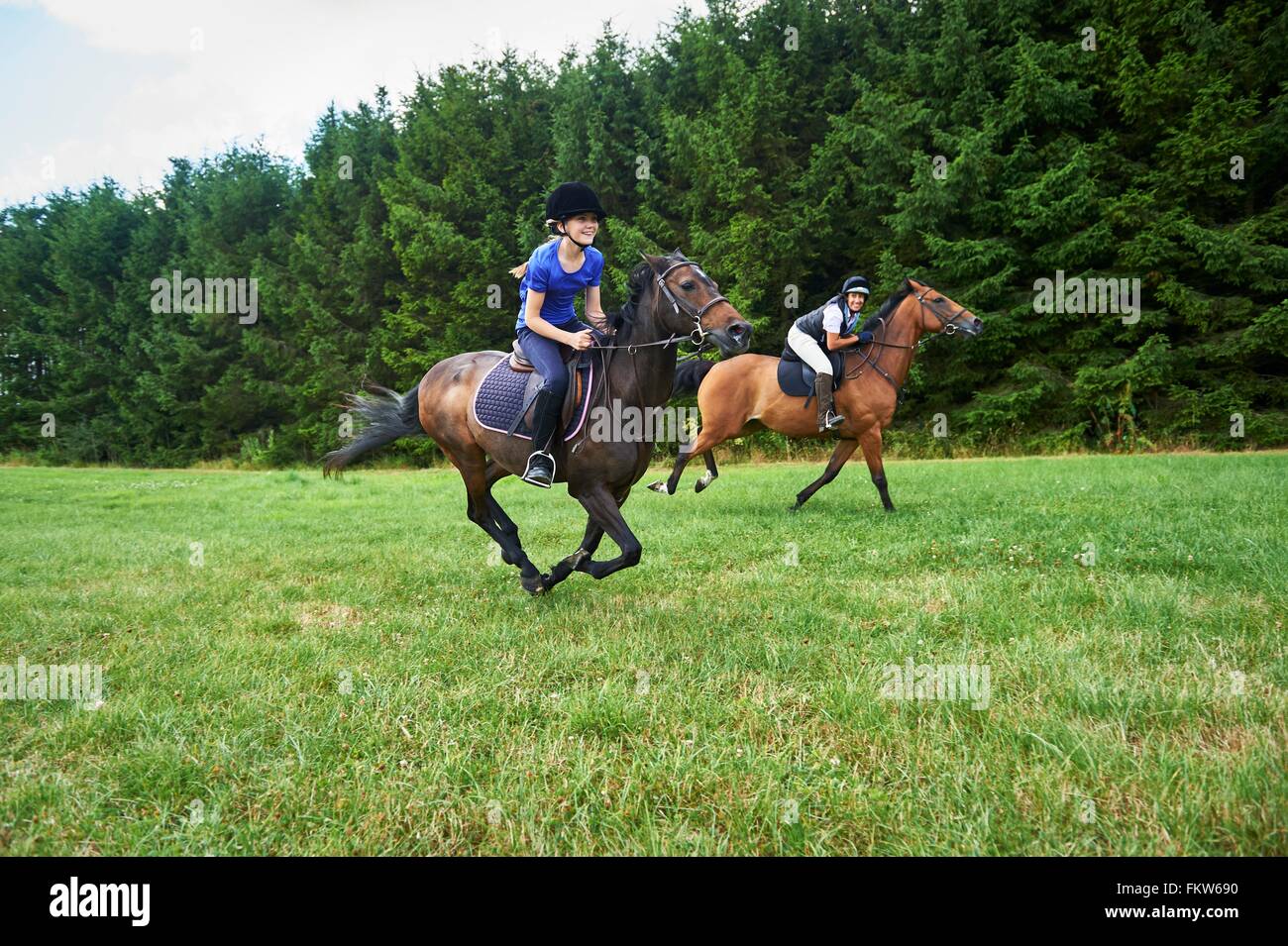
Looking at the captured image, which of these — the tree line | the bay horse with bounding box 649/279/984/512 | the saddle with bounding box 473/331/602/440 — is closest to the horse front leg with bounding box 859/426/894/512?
the bay horse with bounding box 649/279/984/512

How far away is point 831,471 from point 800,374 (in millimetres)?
1464

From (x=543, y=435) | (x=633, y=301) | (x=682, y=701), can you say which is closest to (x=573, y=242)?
(x=633, y=301)

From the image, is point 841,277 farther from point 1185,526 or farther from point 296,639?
point 296,639

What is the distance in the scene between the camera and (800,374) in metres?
9.39

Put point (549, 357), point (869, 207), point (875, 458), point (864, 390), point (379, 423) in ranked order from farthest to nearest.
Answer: point (869, 207) < point (864, 390) < point (875, 458) < point (379, 423) < point (549, 357)

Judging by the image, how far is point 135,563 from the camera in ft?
22.5

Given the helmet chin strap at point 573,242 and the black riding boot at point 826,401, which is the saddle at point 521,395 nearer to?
the helmet chin strap at point 573,242

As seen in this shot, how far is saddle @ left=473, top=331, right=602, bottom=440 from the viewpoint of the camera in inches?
193

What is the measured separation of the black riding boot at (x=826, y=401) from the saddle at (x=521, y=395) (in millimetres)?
4952

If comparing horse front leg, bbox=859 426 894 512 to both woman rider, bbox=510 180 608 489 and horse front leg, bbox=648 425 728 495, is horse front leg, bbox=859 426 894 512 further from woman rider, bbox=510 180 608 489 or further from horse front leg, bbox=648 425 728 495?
woman rider, bbox=510 180 608 489

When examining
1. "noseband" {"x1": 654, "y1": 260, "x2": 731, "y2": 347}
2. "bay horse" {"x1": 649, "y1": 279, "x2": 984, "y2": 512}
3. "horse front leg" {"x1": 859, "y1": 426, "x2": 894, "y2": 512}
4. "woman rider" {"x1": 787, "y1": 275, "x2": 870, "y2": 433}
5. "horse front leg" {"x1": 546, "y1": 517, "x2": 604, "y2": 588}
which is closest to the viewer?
"noseband" {"x1": 654, "y1": 260, "x2": 731, "y2": 347}

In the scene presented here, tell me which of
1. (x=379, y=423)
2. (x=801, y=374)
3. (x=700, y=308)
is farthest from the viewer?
(x=801, y=374)

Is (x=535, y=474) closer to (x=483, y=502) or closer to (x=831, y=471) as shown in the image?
(x=483, y=502)

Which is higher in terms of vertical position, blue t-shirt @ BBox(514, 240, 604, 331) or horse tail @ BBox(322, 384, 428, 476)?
blue t-shirt @ BBox(514, 240, 604, 331)
